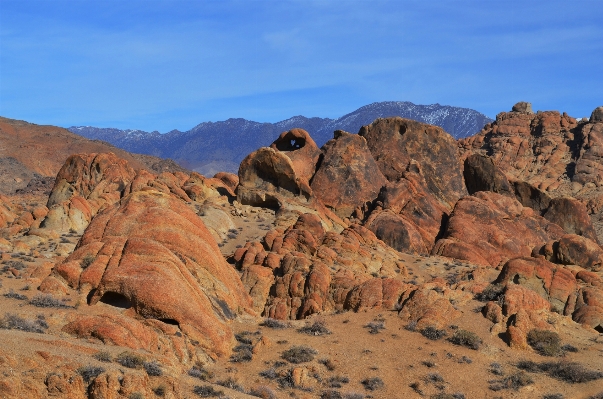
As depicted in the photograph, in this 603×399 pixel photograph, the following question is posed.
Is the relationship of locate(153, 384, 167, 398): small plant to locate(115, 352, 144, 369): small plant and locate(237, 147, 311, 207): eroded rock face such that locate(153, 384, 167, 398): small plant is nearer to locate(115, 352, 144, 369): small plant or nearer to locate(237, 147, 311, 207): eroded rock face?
locate(115, 352, 144, 369): small plant

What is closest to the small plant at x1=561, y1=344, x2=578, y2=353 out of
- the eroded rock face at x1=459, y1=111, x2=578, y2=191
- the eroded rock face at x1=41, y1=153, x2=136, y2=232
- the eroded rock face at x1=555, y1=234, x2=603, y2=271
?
the eroded rock face at x1=555, y1=234, x2=603, y2=271

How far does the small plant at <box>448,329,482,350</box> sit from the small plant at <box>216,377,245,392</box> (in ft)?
29.5

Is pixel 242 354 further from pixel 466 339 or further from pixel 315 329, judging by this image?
pixel 466 339

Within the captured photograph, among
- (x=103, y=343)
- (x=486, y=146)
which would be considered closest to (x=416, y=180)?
(x=103, y=343)

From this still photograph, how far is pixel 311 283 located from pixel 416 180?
30.5 meters

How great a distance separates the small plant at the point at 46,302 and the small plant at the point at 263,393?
7.54 metres

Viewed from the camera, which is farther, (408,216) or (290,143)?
(290,143)

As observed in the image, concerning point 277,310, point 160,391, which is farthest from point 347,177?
point 160,391

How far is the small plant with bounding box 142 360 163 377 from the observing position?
1667cm

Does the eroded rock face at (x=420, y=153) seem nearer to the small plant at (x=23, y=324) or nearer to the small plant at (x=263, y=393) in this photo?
the small plant at (x=263, y=393)

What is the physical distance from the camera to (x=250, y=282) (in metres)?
31.5

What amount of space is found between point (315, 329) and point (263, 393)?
20.6 ft

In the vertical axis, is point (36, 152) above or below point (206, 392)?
above

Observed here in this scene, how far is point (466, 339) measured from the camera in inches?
929
